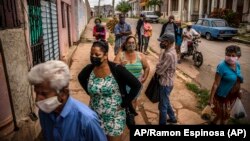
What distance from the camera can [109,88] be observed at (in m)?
2.96

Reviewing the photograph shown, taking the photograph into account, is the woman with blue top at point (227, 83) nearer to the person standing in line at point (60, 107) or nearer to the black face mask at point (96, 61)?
the black face mask at point (96, 61)

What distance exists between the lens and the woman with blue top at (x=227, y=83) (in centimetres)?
397

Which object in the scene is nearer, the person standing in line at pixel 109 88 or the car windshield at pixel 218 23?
the person standing in line at pixel 109 88

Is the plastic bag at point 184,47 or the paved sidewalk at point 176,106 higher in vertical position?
the plastic bag at point 184,47

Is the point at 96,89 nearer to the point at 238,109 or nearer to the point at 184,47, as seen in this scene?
the point at 238,109

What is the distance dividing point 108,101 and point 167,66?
5.17 feet

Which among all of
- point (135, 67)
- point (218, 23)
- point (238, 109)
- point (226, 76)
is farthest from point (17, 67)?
point (218, 23)

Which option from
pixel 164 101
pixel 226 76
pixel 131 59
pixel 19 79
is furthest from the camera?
pixel 164 101

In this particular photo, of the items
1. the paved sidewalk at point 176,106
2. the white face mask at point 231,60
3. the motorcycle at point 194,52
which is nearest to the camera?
the white face mask at point 231,60

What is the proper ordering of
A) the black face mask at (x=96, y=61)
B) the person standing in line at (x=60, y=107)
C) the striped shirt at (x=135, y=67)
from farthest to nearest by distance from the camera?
the striped shirt at (x=135, y=67) < the black face mask at (x=96, y=61) < the person standing in line at (x=60, y=107)

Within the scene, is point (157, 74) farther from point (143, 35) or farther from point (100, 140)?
point (143, 35)

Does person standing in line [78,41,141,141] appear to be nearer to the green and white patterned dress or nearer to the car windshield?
the green and white patterned dress

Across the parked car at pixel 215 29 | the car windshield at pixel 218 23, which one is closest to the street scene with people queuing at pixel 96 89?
the parked car at pixel 215 29

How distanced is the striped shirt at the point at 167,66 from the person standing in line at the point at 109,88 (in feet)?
4.25
